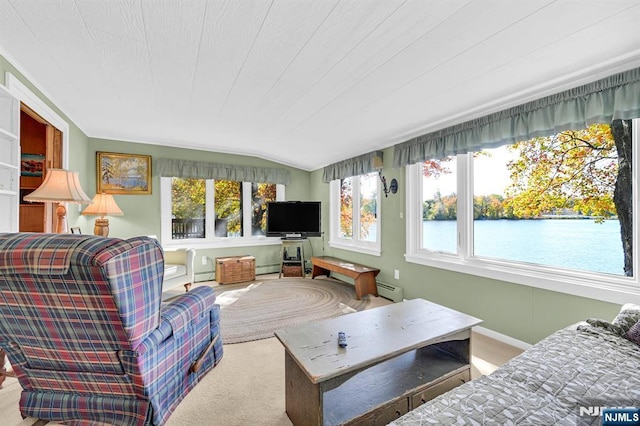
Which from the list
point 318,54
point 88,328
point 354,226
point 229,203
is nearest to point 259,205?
point 229,203

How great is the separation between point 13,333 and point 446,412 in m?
1.91

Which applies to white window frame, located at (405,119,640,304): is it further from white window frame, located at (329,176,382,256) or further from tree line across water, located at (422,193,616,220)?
white window frame, located at (329,176,382,256)

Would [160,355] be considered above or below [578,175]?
below

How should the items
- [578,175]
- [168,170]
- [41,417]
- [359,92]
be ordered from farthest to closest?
[168,170] → [359,92] → [578,175] → [41,417]

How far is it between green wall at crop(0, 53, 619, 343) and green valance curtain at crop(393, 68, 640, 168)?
2.81 ft

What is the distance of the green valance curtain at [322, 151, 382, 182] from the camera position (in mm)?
3893

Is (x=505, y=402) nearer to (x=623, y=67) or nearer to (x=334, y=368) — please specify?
(x=334, y=368)

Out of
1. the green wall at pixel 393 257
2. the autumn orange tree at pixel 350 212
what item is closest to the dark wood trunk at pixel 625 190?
the green wall at pixel 393 257

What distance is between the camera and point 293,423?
152 cm

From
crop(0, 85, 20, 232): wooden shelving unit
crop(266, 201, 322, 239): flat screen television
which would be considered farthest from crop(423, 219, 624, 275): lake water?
crop(0, 85, 20, 232): wooden shelving unit

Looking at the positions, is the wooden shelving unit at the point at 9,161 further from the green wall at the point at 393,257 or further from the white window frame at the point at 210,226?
the white window frame at the point at 210,226

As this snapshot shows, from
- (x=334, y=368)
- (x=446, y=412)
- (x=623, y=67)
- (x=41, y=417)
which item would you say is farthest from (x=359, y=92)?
(x=41, y=417)

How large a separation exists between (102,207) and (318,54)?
328 cm

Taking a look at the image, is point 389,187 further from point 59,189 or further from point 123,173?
point 123,173
